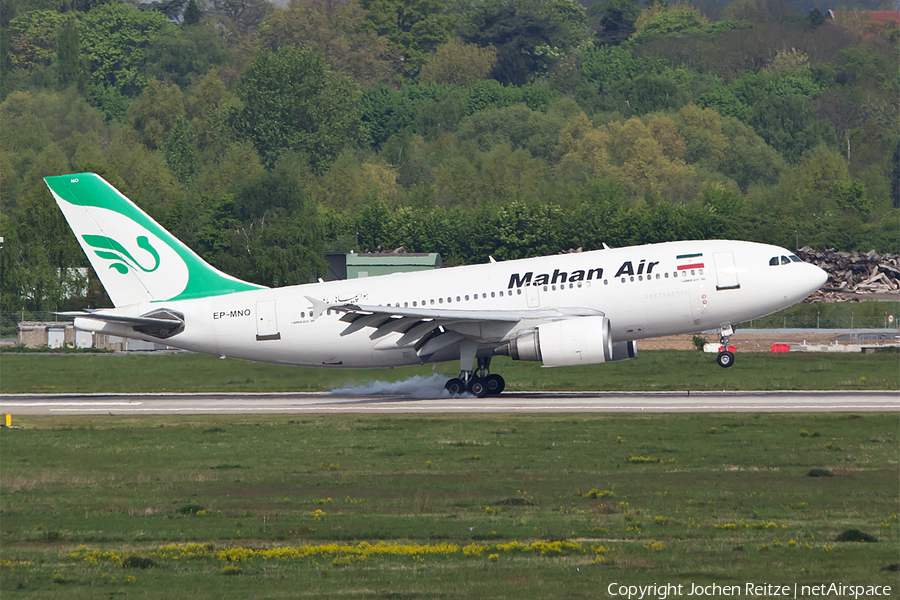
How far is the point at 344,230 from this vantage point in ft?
447

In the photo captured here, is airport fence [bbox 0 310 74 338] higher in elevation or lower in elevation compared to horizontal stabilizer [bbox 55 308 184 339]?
higher

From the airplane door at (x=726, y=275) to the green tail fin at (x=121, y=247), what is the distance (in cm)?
1953

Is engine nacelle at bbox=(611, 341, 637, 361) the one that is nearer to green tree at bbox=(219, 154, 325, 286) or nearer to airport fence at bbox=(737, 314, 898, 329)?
airport fence at bbox=(737, 314, 898, 329)

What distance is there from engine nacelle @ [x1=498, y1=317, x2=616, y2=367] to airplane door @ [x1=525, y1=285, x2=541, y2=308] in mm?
1623

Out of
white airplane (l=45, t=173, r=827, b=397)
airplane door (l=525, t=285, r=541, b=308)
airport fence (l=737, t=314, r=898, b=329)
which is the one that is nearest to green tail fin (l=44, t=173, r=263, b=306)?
white airplane (l=45, t=173, r=827, b=397)

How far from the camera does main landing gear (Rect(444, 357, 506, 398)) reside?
46941 millimetres

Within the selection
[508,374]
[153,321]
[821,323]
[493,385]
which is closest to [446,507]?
[493,385]

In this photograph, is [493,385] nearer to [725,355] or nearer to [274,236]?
[725,355]

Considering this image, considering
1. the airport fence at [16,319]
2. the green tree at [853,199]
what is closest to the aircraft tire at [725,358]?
the airport fence at [16,319]

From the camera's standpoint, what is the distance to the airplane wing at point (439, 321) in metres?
43.8

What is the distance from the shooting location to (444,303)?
46062mm

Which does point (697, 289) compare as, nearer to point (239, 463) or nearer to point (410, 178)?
point (239, 463)

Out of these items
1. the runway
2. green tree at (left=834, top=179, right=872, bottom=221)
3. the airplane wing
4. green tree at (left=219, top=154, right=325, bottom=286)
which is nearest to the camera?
the runway

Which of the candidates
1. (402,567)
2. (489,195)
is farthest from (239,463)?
(489,195)
